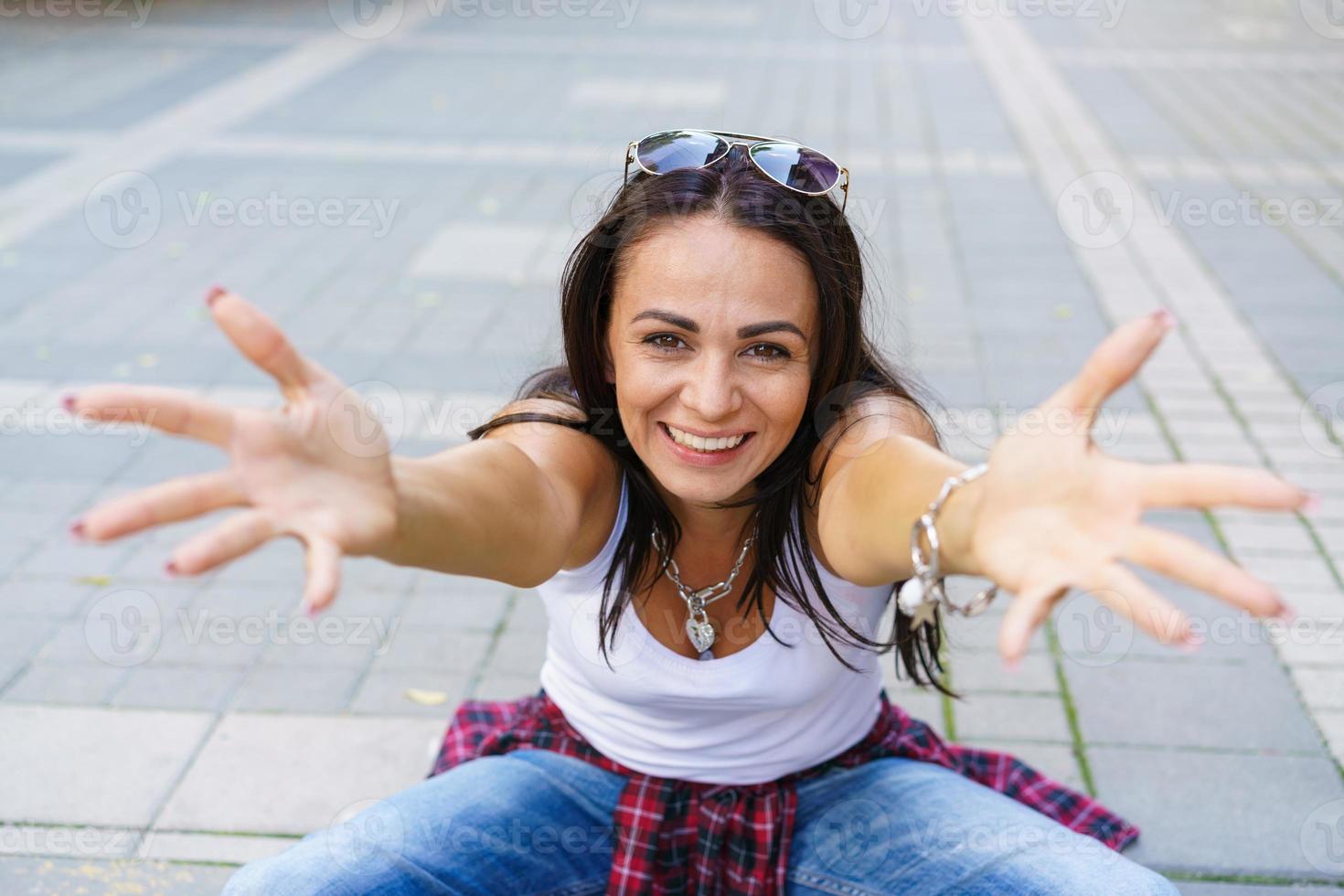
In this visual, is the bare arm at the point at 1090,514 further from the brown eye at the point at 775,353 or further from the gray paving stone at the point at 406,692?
the gray paving stone at the point at 406,692

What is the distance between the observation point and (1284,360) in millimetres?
5203

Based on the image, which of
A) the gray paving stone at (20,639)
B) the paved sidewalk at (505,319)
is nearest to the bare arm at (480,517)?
the paved sidewalk at (505,319)

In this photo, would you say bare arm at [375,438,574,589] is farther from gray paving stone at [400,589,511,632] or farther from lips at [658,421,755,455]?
gray paving stone at [400,589,511,632]

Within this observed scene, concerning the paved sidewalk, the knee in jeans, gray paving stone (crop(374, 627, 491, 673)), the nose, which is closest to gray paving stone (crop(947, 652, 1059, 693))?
the paved sidewalk

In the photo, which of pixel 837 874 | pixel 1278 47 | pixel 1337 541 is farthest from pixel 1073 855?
pixel 1278 47

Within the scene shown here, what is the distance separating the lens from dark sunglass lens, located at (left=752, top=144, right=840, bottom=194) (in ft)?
6.64

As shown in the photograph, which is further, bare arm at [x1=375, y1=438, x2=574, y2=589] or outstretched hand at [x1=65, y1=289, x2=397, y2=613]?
bare arm at [x1=375, y1=438, x2=574, y2=589]

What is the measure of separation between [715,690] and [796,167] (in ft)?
2.73

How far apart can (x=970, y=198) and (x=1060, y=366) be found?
97.3 inches

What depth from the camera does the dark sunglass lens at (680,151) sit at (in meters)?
2.07

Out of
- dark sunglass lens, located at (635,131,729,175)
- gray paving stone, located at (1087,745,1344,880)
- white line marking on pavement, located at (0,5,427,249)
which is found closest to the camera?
dark sunglass lens, located at (635,131,729,175)

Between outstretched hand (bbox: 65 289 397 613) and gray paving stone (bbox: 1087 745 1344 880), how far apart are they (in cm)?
197

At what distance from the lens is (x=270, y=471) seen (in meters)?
1.48

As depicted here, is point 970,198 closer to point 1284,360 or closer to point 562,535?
point 1284,360
